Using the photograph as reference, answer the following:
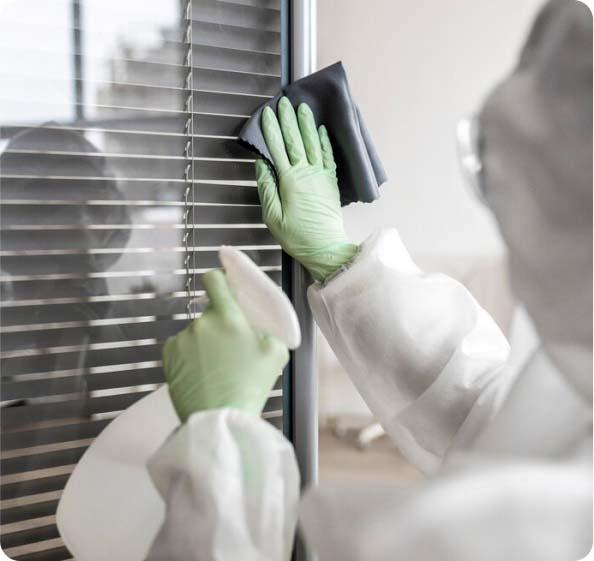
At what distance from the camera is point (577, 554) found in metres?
0.60

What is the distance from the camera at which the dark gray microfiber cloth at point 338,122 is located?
1.07m

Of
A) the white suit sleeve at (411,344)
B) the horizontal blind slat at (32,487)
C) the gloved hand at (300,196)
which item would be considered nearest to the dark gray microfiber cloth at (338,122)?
the gloved hand at (300,196)

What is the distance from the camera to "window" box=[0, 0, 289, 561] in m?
0.93

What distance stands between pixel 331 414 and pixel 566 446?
68cm

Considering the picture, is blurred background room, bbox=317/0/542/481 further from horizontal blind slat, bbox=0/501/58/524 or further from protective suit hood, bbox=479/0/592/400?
protective suit hood, bbox=479/0/592/400

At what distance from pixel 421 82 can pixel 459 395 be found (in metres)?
0.65

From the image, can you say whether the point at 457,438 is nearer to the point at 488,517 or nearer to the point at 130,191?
the point at 488,517

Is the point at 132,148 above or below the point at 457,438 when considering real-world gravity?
above

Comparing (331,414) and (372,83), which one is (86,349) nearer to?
(331,414)

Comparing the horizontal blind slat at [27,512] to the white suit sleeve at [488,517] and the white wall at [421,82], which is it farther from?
the white wall at [421,82]

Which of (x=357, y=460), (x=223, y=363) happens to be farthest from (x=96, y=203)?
(x=357, y=460)

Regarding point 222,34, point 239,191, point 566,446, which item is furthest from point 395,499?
point 222,34

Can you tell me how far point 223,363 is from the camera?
0.74 metres

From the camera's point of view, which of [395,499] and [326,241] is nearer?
[395,499]
